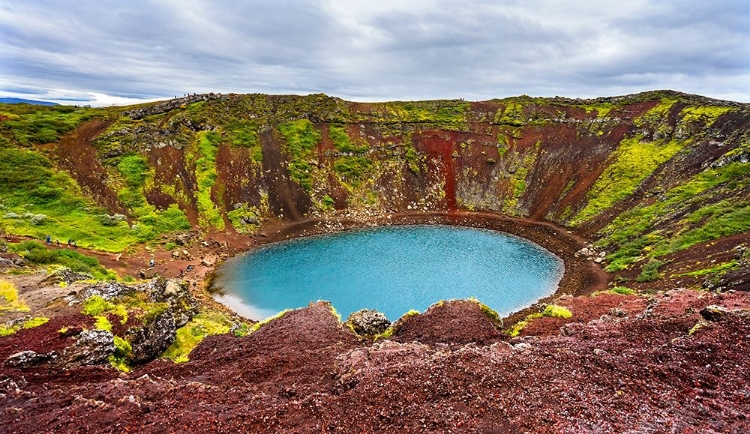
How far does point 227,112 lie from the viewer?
79.3 metres

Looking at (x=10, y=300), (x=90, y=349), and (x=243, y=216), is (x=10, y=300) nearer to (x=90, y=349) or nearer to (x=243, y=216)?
(x=90, y=349)

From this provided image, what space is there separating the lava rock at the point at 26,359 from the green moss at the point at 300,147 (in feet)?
182

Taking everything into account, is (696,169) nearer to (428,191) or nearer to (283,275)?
(428,191)

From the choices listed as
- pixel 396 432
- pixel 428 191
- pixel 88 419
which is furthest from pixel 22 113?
pixel 396 432

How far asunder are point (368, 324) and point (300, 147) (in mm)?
57460

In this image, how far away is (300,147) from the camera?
77.3 meters

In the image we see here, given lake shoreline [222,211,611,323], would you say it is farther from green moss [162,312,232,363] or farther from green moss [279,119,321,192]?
green moss [162,312,232,363]

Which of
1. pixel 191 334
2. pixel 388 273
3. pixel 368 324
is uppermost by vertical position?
pixel 368 324

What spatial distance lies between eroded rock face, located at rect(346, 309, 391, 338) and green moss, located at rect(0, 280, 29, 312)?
16972 millimetres

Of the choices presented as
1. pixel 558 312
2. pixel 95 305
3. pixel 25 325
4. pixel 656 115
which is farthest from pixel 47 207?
pixel 656 115

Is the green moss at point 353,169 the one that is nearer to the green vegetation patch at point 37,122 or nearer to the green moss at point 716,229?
the green vegetation patch at point 37,122

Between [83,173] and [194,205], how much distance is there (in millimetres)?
16419

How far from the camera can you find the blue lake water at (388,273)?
39.7 m

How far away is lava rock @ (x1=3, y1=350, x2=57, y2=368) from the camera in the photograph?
50.1 feet
